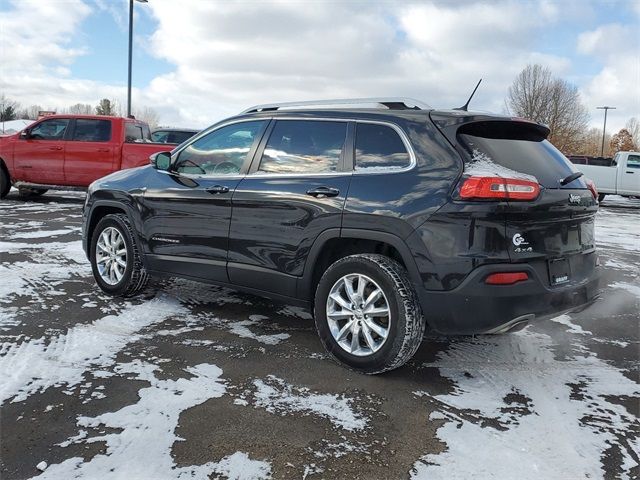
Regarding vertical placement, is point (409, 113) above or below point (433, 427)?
above

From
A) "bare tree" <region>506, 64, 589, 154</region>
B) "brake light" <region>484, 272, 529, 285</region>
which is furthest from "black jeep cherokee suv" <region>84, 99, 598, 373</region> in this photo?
"bare tree" <region>506, 64, 589, 154</region>

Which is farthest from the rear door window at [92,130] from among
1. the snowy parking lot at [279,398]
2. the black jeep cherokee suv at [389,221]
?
the black jeep cherokee suv at [389,221]

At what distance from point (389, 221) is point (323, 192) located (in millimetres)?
559

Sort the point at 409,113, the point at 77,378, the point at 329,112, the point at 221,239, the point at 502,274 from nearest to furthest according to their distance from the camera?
1. the point at 502,274
2. the point at 77,378
3. the point at 409,113
4. the point at 329,112
5. the point at 221,239

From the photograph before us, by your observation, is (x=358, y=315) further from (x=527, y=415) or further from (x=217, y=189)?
(x=217, y=189)

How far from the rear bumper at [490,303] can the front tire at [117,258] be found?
9.30ft

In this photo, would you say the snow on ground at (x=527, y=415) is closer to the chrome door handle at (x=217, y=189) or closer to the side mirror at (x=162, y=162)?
the chrome door handle at (x=217, y=189)

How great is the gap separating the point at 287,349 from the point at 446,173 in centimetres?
171

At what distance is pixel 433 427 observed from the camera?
2898 millimetres

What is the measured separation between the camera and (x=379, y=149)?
3588mm

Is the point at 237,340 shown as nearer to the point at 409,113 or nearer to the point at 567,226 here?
the point at 409,113

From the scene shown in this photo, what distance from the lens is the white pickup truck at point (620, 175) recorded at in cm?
1925

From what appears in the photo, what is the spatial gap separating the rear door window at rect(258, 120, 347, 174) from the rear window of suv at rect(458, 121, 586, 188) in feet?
2.93

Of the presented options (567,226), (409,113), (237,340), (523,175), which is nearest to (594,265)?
(567,226)
